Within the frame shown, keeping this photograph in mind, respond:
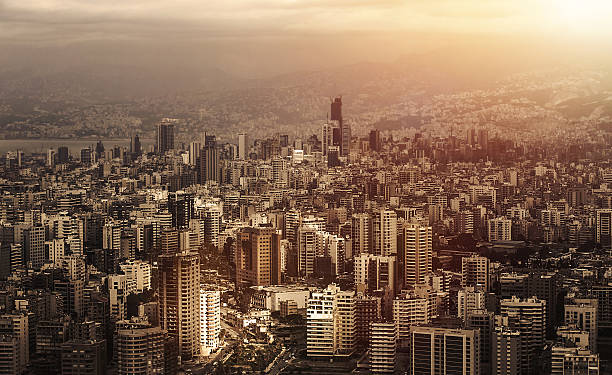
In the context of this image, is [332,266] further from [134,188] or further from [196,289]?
[134,188]

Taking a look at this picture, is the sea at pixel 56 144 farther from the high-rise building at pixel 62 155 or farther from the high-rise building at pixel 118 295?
the high-rise building at pixel 118 295

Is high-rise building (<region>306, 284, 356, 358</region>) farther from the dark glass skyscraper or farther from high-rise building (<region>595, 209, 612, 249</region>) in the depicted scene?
the dark glass skyscraper

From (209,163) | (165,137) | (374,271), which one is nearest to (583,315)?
(374,271)

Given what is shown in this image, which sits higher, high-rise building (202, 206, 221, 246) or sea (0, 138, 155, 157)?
sea (0, 138, 155, 157)

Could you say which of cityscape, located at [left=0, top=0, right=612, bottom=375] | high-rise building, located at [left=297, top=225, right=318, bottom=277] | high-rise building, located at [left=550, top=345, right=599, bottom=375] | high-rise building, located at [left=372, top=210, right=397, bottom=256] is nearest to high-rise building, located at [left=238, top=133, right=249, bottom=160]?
cityscape, located at [left=0, top=0, right=612, bottom=375]

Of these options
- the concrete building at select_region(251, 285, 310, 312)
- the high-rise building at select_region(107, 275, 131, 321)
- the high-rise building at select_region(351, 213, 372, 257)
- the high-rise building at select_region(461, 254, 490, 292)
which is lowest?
the concrete building at select_region(251, 285, 310, 312)

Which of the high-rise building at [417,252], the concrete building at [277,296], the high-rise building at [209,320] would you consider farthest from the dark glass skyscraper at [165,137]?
the high-rise building at [209,320]
